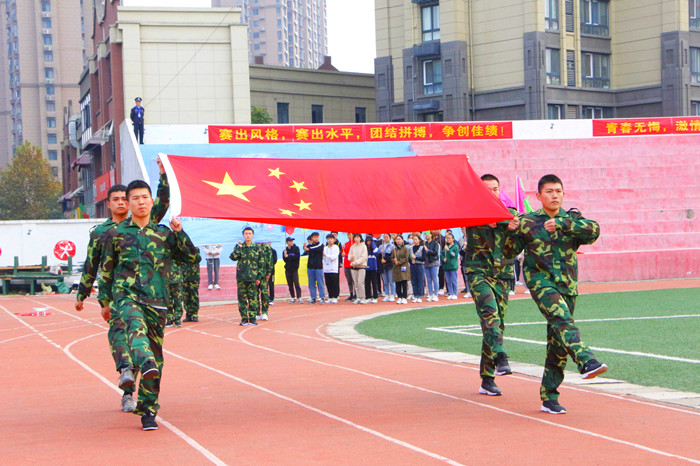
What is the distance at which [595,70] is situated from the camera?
5400 cm

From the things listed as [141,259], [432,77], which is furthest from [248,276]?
[432,77]

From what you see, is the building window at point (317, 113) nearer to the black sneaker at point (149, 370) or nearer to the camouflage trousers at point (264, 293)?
the camouflage trousers at point (264, 293)

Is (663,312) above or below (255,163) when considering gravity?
below

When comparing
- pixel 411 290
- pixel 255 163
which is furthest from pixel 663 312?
pixel 255 163

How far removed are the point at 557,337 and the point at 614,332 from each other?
7.55 meters

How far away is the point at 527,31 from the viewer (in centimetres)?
5022

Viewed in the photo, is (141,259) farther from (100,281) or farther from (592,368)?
(592,368)

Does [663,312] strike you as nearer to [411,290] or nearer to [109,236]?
[411,290]

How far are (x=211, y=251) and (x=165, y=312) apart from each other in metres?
20.4

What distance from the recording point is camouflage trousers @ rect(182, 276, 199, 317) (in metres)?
20.2

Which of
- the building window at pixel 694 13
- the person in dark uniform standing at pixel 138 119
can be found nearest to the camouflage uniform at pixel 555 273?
the person in dark uniform standing at pixel 138 119

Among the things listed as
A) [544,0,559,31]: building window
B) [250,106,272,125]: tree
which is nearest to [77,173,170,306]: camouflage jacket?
[544,0,559,31]: building window

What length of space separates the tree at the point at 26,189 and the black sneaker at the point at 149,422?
75440 mm

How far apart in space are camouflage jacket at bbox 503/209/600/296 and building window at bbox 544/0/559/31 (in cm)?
4481
